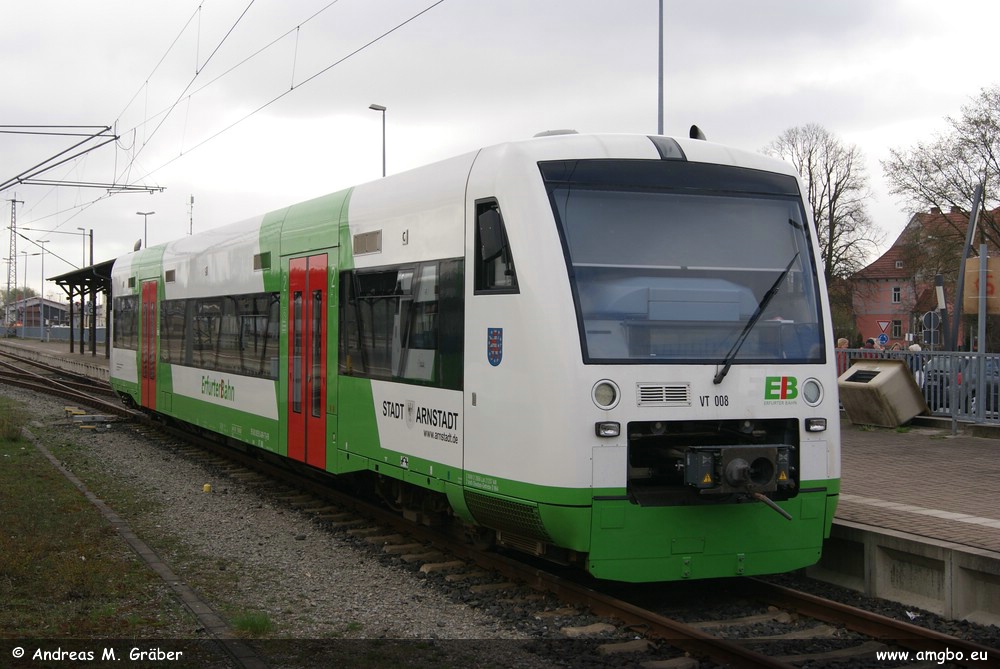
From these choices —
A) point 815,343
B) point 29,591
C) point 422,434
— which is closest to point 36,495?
point 29,591

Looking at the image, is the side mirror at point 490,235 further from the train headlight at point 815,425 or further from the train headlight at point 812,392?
the train headlight at point 815,425

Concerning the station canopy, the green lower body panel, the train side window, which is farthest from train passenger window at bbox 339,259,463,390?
the station canopy

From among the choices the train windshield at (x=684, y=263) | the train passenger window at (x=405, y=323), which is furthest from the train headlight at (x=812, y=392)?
the train passenger window at (x=405, y=323)

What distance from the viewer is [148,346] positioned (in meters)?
17.9

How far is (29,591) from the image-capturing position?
7070 millimetres

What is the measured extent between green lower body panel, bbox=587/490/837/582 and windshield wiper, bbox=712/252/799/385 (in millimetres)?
888

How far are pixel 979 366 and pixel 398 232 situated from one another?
980 cm

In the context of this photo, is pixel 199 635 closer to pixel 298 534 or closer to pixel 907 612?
pixel 298 534

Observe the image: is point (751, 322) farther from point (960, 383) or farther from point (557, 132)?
point (960, 383)

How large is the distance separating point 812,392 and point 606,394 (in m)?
1.63

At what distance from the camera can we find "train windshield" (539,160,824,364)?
676cm

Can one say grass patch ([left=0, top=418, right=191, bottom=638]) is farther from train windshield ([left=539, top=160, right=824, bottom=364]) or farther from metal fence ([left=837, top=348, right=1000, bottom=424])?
metal fence ([left=837, top=348, right=1000, bottom=424])

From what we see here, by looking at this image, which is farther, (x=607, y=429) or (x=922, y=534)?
(x=922, y=534)

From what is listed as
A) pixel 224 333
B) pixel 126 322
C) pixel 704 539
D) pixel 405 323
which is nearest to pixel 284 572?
pixel 405 323
